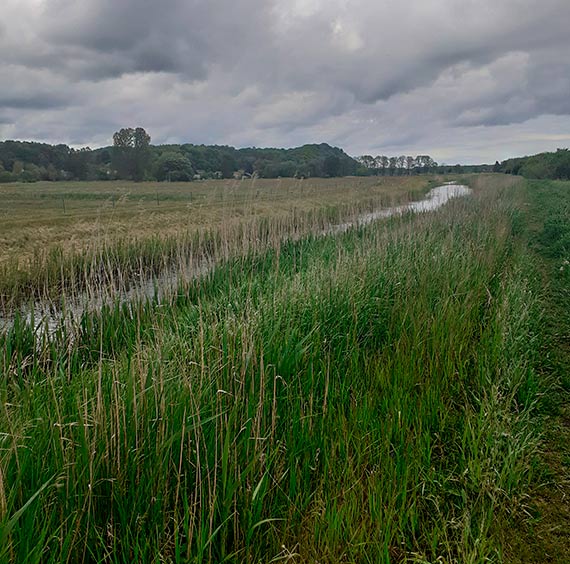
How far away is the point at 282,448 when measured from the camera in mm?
2875

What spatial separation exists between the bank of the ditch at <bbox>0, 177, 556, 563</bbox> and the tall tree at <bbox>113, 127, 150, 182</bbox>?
189 ft

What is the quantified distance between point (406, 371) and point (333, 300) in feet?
4.97

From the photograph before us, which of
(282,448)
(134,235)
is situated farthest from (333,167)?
(282,448)

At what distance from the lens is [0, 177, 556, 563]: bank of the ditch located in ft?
7.16

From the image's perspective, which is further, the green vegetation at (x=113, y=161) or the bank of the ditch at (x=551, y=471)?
the green vegetation at (x=113, y=161)

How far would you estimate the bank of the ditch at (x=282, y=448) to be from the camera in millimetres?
2184

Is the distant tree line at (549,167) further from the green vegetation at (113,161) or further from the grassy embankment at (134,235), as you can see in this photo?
the grassy embankment at (134,235)

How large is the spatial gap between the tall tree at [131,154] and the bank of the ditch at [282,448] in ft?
189

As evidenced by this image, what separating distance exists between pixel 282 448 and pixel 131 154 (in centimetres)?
6089

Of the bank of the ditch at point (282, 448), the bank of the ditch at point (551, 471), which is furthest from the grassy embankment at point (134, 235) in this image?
the bank of the ditch at point (551, 471)

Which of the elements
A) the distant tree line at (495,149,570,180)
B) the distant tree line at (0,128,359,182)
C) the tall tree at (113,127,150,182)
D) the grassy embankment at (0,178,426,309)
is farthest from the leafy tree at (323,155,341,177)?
the grassy embankment at (0,178,426,309)

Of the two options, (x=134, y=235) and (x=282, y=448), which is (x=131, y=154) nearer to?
(x=134, y=235)

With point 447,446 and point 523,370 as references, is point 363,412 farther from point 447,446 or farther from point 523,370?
point 523,370

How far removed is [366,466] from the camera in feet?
9.58
